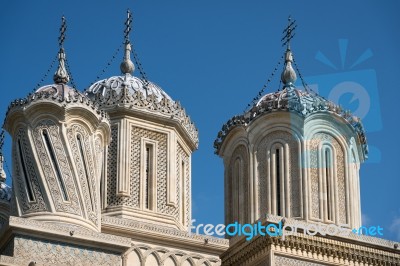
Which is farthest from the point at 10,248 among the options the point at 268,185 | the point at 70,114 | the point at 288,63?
the point at 288,63

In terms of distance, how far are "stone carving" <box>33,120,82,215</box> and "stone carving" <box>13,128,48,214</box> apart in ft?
0.61

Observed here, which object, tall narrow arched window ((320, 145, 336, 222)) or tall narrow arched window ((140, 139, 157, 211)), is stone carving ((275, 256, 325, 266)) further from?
tall narrow arched window ((140, 139, 157, 211))

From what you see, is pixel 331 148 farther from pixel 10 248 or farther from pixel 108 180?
pixel 10 248

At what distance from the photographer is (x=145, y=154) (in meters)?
24.3

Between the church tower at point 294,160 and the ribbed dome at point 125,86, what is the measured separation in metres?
1.83

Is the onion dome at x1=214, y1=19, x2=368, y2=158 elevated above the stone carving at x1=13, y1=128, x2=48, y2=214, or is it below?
above

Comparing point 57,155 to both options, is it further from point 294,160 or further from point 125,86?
point 294,160

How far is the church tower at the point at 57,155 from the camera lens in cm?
2128

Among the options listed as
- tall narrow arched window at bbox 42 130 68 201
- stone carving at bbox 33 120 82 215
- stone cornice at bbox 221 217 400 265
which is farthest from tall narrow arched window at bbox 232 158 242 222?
tall narrow arched window at bbox 42 130 68 201

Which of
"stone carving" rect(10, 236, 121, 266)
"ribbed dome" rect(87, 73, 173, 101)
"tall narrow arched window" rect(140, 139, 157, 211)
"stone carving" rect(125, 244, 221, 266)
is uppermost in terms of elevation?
"ribbed dome" rect(87, 73, 173, 101)

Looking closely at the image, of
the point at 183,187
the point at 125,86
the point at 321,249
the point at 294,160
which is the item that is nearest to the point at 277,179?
the point at 294,160

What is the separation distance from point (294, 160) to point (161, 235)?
3549 millimetres

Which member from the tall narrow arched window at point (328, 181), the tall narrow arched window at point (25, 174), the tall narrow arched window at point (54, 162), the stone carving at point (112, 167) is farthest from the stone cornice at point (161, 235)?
the tall narrow arched window at point (328, 181)

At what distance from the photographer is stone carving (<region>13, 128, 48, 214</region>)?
836 inches
